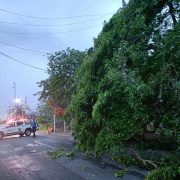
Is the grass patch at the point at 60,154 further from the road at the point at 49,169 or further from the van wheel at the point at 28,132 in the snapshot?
the van wheel at the point at 28,132

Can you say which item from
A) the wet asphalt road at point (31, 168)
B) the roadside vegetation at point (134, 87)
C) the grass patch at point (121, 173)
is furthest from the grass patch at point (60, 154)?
the grass patch at point (121, 173)

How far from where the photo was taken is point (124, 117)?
10.3 metres

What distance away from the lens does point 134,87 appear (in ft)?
31.3

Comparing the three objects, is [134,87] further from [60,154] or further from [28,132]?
[28,132]

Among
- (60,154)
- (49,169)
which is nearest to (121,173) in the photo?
(49,169)

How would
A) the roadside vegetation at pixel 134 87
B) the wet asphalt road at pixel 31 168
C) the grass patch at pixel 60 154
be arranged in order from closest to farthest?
the roadside vegetation at pixel 134 87 < the wet asphalt road at pixel 31 168 < the grass patch at pixel 60 154

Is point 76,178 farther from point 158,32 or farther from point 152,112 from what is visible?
point 158,32

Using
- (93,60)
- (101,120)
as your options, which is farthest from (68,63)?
(101,120)

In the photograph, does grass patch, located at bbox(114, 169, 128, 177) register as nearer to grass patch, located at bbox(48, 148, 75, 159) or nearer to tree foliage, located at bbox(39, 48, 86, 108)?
grass patch, located at bbox(48, 148, 75, 159)

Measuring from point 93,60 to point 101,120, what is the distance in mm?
2717

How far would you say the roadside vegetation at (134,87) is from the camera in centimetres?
977

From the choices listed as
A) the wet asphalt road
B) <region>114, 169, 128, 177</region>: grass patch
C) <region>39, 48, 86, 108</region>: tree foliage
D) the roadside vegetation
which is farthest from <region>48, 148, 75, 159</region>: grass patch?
<region>39, 48, 86, 108</region>: tree foliage

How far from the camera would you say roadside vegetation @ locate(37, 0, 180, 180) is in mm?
9773

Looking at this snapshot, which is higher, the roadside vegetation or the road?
the roadside vegetation
